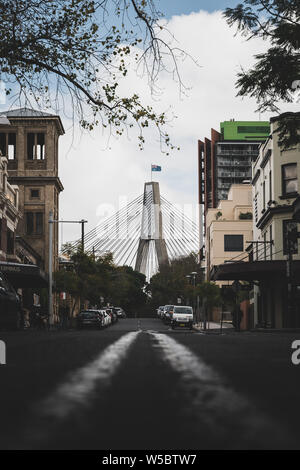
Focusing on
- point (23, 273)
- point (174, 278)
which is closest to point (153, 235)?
point (174, 278)

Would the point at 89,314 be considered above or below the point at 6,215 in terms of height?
below

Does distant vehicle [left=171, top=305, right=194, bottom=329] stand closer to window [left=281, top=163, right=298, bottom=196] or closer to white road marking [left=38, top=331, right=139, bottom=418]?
window [left=281, top=163, right=298, bottom=196]

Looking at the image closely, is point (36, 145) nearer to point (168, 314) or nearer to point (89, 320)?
point (168, 314)

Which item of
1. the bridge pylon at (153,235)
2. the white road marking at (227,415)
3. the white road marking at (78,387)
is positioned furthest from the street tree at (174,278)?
the white road marking at (227,415)

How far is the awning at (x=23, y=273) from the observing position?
39.4 m

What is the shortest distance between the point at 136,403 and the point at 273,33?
15.9 metres

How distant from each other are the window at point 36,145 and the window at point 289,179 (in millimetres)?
49042

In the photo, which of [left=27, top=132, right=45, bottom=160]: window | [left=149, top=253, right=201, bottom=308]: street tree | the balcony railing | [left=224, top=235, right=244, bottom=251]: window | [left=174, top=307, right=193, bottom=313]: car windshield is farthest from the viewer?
the balcony railing

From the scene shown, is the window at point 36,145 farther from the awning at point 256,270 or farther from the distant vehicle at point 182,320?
the awning at point 256,270

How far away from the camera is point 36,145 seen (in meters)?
88.1

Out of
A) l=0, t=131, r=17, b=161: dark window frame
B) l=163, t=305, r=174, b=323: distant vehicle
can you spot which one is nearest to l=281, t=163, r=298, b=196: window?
l=163, t=305, r=174, b=323: distant vehicle

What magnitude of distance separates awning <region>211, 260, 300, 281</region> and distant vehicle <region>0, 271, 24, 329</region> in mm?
23492

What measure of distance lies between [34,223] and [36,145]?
1075 cm

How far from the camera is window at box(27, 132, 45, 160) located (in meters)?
88.2
